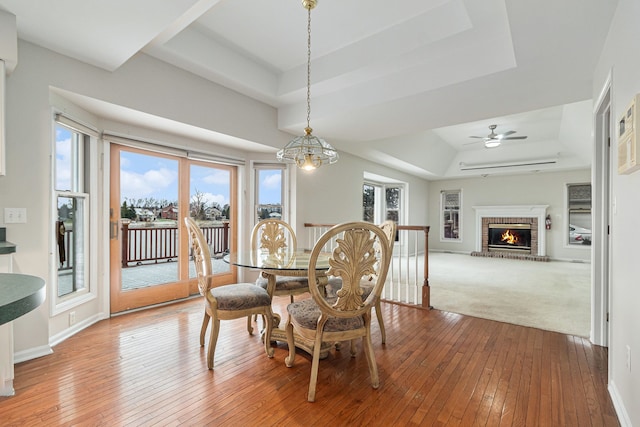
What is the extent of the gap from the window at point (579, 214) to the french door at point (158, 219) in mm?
8494

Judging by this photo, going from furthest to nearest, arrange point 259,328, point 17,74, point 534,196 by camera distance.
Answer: point 534,196
point 259,328
point 17,74

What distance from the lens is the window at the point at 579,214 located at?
7.59 meters

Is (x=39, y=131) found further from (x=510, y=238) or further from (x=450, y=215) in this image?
(x=510, y=238)

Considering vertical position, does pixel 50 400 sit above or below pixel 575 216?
below

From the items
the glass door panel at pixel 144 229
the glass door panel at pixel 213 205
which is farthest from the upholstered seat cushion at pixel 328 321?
the glass door panel at pixel 213 205

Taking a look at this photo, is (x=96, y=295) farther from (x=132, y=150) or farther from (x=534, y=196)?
(x=534, y=196)

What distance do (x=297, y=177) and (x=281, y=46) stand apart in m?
1.94

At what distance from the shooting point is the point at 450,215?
9641mm

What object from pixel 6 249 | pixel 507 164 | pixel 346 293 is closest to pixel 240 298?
pixel 346 293

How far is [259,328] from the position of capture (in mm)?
2973

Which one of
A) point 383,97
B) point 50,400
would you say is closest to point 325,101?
point 383,97

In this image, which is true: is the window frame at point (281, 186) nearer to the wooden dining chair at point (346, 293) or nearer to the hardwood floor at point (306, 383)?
the hardwood floor at point (306, 383)

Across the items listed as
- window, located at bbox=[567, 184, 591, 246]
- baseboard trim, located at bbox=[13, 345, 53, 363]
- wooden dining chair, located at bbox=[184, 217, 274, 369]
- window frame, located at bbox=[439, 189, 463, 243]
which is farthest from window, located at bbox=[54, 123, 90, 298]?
window, located at bbox=[567, 184, 591, 246]

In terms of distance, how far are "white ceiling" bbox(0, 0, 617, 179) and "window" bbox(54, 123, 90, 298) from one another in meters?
0.45
